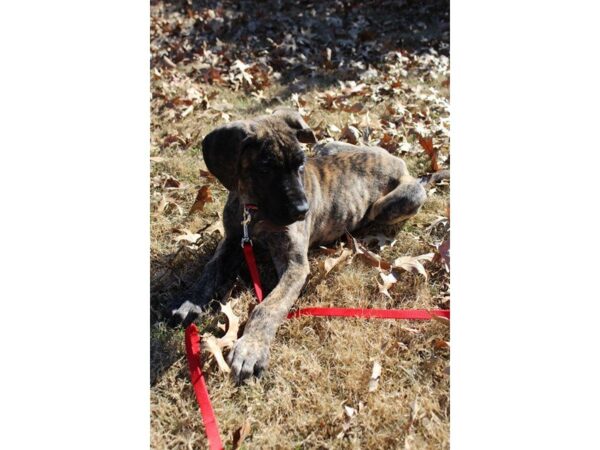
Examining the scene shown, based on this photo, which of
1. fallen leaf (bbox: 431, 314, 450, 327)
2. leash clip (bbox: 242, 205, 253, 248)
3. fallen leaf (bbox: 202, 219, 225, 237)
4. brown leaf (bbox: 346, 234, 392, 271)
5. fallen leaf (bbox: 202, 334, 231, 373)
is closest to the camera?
fallen leaf (bbox: 202, 334, 231, 373)

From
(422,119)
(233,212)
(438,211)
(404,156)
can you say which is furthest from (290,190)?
(422,119)

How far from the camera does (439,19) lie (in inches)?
441

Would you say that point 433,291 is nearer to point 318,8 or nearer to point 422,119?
point 422,119

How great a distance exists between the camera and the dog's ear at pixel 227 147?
3.53 m

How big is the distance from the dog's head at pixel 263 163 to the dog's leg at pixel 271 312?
1.21 ft

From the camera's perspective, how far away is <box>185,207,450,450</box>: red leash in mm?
2826

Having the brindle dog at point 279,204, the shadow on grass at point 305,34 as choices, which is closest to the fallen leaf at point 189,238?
the brindle dog at point 279,204

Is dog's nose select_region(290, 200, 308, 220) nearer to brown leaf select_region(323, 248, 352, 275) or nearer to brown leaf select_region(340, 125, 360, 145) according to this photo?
brown leaf select_region(323, 248, 352, 275)

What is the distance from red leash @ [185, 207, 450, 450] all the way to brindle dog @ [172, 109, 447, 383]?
0.16 m

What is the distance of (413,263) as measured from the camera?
409 cm

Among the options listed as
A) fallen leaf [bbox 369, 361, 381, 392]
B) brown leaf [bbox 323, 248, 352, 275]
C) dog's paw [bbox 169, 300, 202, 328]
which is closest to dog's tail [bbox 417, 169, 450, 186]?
brown leaf [bbox 323, 248, 352, 275]

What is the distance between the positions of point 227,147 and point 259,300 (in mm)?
1068

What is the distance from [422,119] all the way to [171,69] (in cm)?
433
